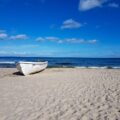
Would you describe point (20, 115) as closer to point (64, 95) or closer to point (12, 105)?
point (12, 105)

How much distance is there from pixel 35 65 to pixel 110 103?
11.3 meters

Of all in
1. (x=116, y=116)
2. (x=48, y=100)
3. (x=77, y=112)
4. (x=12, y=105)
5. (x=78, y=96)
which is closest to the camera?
(x=116, y=116)

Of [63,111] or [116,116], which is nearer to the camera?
[116,116]

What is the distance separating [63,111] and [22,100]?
6.44 feet

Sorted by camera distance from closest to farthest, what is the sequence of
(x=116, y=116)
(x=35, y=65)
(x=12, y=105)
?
1. (x=116, y=116)
2. (x=12, y=105)
3. (x=35, y=65)

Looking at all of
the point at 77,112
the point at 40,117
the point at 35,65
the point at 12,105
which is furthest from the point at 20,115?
the point at 35,65

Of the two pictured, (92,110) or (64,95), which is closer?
(92,110)

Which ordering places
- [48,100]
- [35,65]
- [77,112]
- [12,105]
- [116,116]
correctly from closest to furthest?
[116,116]
[77,112]
[12,105]
[48,100]
[35,65]

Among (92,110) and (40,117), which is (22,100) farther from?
(92,110)

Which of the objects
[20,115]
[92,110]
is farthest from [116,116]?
[20,115]

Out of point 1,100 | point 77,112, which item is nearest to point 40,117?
point 77,112

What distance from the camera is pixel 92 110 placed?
599 cm

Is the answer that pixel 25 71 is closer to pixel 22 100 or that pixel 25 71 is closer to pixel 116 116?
pixel 22 100

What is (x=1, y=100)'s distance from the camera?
7328 mm
